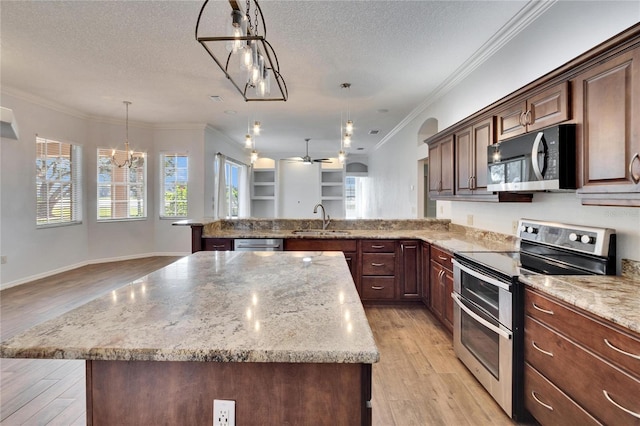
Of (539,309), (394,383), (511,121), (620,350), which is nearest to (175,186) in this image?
(394,383)

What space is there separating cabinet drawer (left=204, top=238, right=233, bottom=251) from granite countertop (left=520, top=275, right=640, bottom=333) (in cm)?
303

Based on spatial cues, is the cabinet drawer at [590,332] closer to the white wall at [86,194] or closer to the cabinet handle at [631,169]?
the cabinet handle at [631,169]

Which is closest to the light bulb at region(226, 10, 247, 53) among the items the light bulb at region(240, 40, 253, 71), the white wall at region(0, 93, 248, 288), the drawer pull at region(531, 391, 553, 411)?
the light bulb at region(240, 40, 253, 71)

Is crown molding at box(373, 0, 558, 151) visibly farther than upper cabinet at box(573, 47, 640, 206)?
Yes

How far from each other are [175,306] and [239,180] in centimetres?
842

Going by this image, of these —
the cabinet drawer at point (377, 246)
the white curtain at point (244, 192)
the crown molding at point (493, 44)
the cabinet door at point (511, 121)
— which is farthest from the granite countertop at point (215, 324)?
the white curtain at point (244, 192)

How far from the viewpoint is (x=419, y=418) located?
190 cm

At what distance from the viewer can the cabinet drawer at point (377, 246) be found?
3764mm

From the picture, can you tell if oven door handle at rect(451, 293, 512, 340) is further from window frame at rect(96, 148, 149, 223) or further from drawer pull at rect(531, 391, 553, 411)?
window frame at rect(96, 148, 149, 223)

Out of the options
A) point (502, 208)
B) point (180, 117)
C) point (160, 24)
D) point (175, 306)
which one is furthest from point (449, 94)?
point (180, 117)

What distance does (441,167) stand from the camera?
3689 millimetres

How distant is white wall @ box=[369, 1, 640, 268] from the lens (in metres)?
1.82

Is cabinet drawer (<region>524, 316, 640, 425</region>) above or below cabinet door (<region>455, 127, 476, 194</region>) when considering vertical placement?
below

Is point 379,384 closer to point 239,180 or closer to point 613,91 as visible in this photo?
point 613,91
